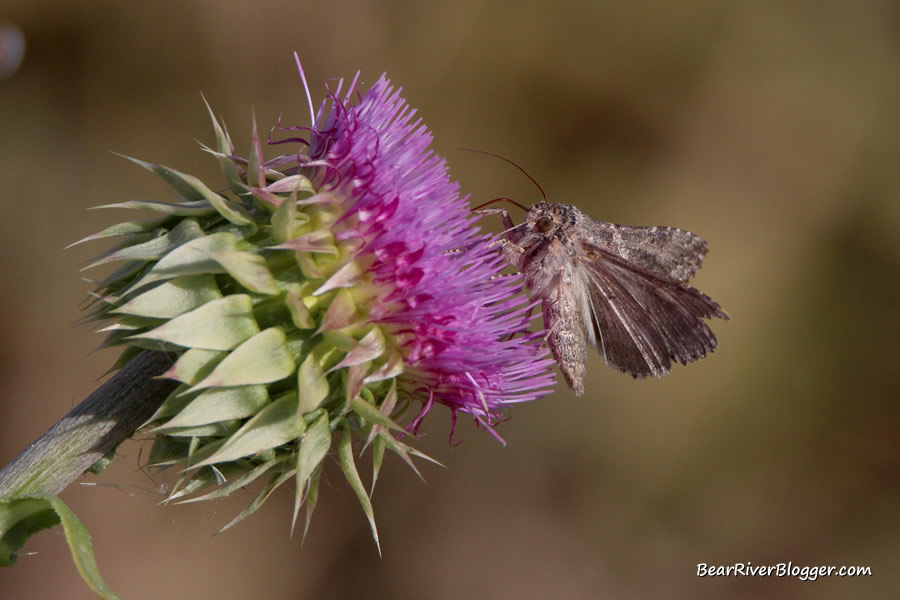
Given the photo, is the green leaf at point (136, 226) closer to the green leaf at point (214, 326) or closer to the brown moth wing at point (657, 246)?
the green leaf at point (214, 326)

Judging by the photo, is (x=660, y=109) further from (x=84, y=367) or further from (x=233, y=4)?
(x=84, y=367)

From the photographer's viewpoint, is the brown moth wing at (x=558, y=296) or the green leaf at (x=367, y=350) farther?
the brown moth wing at (x=558, y=296)

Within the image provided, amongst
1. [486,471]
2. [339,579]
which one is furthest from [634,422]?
[339,579]

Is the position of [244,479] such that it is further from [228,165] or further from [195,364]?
[228,165]

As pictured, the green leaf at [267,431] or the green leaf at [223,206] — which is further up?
the green leaf at [223,206]

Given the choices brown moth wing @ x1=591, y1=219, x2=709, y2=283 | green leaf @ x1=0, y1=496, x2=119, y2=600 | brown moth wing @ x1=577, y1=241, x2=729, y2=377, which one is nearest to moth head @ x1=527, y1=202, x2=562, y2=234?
brown moth wing @ x1=577, y1=241, x2=729, y2=377

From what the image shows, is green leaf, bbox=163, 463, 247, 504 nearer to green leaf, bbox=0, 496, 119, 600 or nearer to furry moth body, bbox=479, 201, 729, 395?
green leaf, bbox=0, 496, 119, 600

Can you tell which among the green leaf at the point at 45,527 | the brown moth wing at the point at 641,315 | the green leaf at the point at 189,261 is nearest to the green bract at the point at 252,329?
the green leaf at the point at 189,261
